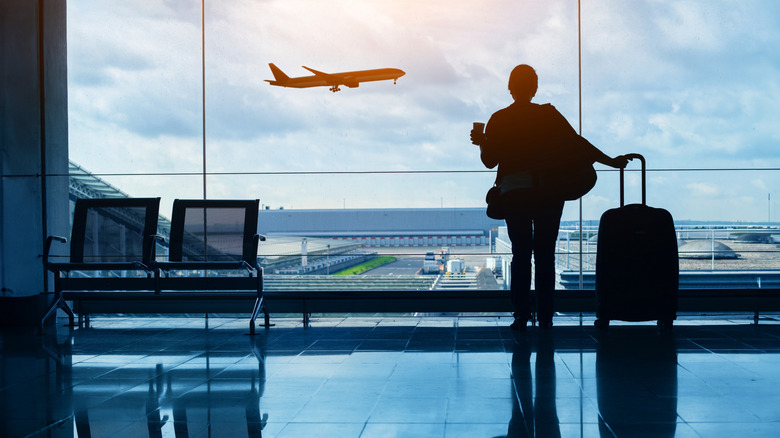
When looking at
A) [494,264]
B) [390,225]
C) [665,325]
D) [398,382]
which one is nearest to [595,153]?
[665,325]

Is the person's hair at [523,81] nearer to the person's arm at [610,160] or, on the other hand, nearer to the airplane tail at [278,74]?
the person's arm at [610,160]

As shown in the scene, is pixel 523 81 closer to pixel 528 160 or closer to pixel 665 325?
pixel 528 160

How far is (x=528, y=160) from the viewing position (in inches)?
113

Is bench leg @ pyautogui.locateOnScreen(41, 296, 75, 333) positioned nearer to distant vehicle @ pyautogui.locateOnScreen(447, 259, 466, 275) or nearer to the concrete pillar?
the concrete pillar

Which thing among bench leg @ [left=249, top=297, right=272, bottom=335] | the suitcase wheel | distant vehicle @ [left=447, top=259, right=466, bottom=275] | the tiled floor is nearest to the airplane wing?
distant vehicle @ [left=447, top=259, right=466, bottom=275]

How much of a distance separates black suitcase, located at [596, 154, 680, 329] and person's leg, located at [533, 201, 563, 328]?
0.76 ft

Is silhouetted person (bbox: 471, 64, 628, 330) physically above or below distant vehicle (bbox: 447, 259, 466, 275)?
above

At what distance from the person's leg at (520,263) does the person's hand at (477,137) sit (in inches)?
14.6

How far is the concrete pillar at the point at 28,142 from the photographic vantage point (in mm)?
3686

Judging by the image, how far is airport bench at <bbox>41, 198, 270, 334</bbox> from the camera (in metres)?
3.49

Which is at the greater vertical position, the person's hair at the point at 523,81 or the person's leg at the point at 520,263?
the person's hair at the point at 523,81

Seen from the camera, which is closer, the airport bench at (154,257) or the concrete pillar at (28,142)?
the airport bench at (154,257)

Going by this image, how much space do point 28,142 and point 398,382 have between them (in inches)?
113

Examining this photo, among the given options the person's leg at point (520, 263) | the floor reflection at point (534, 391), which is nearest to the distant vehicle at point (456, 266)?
the person's leg at point (520, 263)
